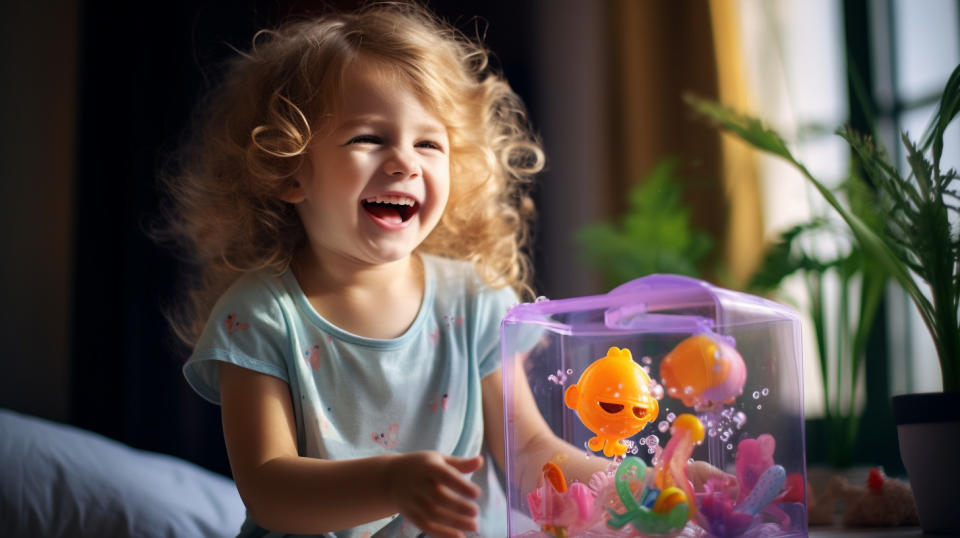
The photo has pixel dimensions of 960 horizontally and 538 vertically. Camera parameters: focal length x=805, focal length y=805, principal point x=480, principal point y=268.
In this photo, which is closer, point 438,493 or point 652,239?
point 438,493

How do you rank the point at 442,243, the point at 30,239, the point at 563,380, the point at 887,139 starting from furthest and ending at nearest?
the point at 30,239, the point at 887,139, the point at 442,243, the point at 563,380

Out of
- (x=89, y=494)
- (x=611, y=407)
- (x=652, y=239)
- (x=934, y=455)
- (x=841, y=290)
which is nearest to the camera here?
(x=611, y=407)

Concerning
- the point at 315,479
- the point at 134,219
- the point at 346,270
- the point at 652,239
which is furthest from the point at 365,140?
the point at 134,219

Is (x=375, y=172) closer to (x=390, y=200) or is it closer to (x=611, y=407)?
(x=390, y=200)

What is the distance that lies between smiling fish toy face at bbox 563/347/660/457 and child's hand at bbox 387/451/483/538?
14 centimetres

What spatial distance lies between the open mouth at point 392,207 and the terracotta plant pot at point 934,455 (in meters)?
0.57

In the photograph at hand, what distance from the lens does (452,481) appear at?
60cm

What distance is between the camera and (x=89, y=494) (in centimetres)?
115

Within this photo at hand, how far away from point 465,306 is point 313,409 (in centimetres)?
24

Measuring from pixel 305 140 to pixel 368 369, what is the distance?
0.89ft

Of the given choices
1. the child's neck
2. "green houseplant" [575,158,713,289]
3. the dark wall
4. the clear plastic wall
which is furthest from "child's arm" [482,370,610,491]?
the dark wall

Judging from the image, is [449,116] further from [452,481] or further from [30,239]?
[30,239]

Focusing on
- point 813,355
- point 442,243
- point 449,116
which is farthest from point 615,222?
point 449,116

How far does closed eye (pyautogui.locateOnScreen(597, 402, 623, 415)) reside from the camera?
700mm
